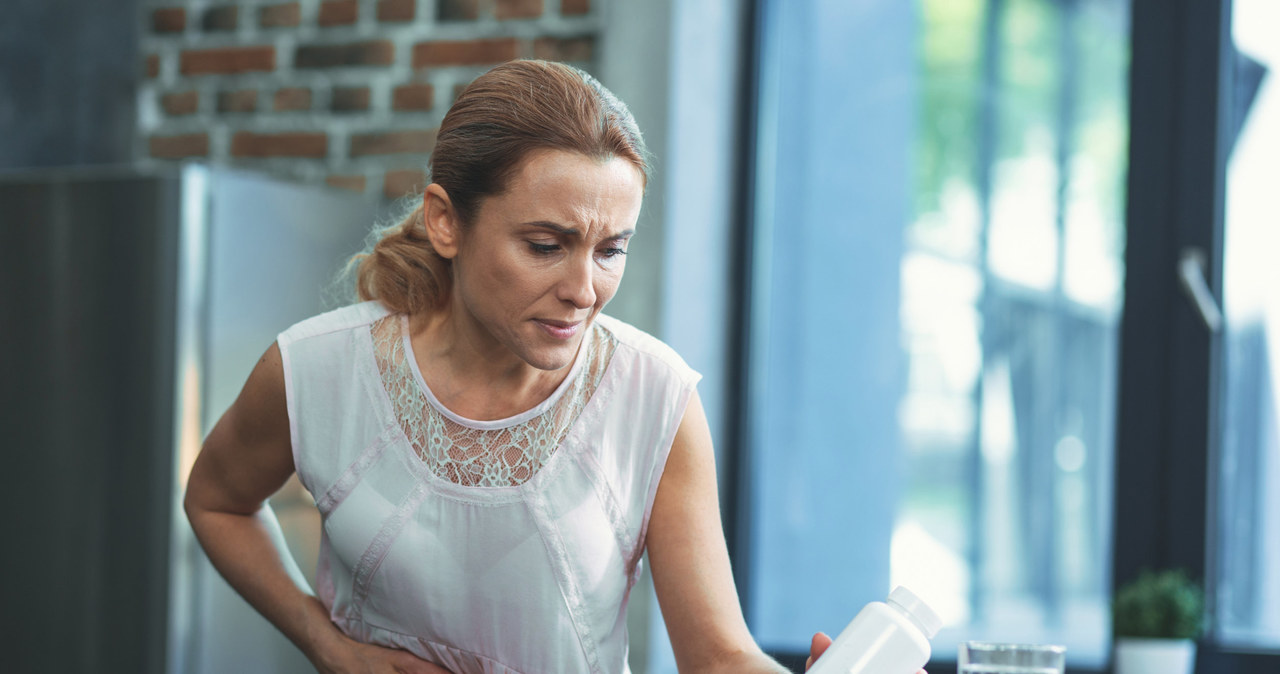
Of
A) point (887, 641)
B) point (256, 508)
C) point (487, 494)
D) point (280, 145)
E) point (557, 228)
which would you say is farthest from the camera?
point (280, 145)

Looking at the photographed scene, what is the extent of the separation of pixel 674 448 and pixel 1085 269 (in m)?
1.13

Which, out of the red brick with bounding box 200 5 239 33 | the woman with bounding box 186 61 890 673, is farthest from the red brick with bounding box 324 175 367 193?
the woman with bounding box 186 61 890 673

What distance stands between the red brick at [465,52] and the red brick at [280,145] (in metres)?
0.23

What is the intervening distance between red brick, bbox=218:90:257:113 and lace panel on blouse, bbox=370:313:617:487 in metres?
1.12

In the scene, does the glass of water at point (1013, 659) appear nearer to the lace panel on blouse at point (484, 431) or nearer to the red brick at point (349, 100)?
the lace panel on blouse at point (484, 431)

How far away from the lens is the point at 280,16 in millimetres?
2137

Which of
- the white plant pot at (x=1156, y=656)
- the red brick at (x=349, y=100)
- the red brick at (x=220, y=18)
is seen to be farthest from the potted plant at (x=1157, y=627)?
the red brick at (x=220, y=18)

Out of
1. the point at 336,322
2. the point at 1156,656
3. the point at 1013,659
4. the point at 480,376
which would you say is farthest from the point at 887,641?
the point at 1156,656

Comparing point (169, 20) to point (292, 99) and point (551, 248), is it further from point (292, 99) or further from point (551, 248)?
point (551, 248)

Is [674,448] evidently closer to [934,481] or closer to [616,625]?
[616,625]

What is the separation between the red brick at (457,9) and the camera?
2.02 meters

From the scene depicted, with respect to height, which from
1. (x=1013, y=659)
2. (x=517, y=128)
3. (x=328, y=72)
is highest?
(x=328, y=72)

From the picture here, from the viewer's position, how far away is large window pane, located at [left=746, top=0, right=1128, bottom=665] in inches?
78.7

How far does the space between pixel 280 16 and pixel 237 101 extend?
0.17 metres
